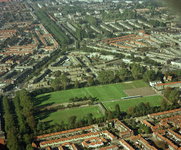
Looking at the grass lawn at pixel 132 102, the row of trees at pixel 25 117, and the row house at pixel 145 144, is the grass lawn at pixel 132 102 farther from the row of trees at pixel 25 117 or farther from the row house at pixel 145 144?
the row of trees at pixel 25 117

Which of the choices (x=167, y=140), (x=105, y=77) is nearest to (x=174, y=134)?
(x=167, y=140)

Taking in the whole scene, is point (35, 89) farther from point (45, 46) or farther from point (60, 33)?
point (60, 33)

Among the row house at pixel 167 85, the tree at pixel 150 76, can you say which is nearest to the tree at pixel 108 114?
the row house at pixel 167 85

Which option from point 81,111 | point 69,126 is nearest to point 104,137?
point 69,126

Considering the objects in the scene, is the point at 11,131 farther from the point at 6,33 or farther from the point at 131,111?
the point at 6,33

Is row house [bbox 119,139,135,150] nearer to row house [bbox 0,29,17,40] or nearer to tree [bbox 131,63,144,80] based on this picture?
tree [bbox 131,63,144,80]

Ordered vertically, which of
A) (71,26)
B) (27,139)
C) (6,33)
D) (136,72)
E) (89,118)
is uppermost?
(71,26)
